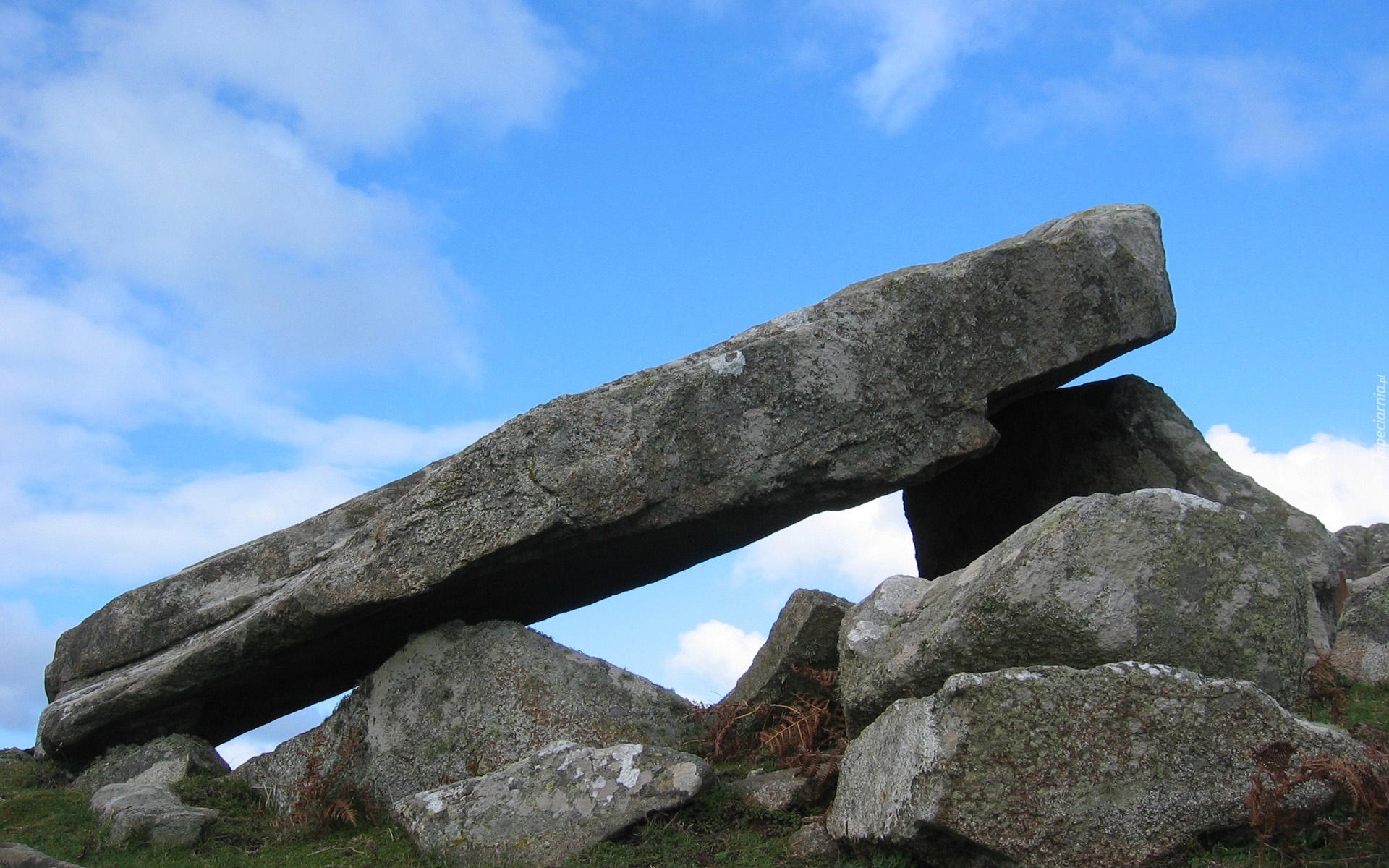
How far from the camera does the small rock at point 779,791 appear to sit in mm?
8172

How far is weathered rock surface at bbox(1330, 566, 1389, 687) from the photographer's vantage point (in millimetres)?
10961

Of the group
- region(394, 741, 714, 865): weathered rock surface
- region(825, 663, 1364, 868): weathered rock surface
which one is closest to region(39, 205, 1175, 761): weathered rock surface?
→ region(394, 741, 714, 865): weathered rock surface

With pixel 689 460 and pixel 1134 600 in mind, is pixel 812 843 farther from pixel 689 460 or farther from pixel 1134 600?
pixel 689 460

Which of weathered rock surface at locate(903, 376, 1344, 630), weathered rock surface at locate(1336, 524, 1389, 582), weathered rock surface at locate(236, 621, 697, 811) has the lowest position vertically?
weathered rock surface at locate(236, 621, 697, 811)

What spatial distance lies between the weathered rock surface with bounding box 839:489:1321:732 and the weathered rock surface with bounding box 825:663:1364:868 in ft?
1.52

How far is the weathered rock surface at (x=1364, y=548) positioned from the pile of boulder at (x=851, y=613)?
15.5 feet

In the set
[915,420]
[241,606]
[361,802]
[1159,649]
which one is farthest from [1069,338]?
[241,606]

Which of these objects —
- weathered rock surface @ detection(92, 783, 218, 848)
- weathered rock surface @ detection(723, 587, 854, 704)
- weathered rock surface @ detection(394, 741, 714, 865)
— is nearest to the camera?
weathered rock surface @ detection(394, 741, 714, 865)

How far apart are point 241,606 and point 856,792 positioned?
7.86 meters

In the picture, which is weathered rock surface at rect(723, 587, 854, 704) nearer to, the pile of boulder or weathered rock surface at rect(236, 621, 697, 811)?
the pile of boulder

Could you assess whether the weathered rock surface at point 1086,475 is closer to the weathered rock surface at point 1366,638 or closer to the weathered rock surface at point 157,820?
the weathered rock surface at point 1366,638

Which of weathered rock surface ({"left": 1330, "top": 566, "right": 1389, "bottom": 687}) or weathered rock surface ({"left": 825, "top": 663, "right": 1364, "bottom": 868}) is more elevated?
weathered rock surface ({"left": 1330, "top": 566, "right": 1389, "bottom": 687})

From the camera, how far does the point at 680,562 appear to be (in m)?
12.0

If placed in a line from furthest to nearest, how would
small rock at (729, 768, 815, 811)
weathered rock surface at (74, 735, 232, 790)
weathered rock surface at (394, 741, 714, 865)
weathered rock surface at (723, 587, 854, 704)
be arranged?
weathered rock surface at (74, 735, 232, 790), weathered rock surface at (723, 587, 854, 704), small rock at (729, 768, 815, 811), weathered rock surface at (394, 741, 714, 865)
